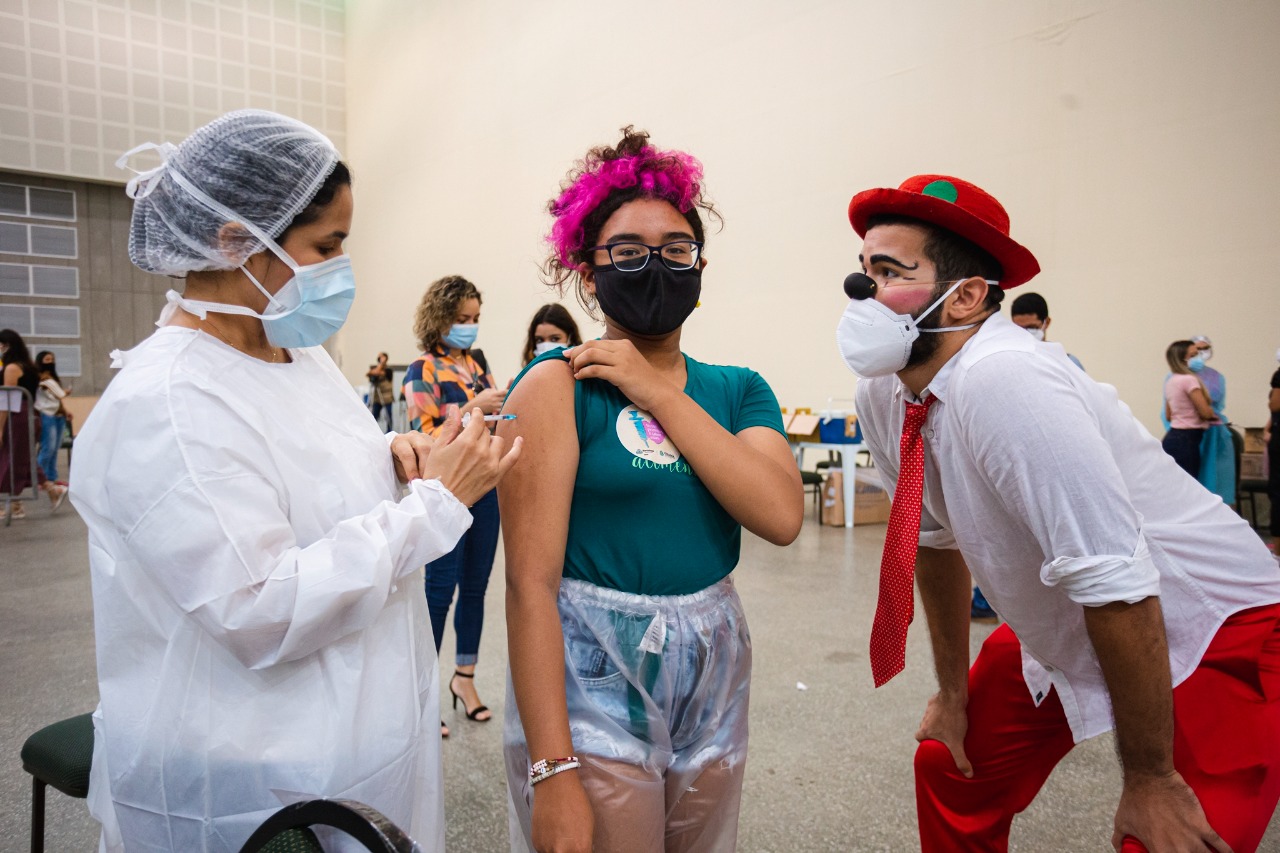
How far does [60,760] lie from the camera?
4.94 ft

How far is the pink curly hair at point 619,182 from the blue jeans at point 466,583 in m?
1.76

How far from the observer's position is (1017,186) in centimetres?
638

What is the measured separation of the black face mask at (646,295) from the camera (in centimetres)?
122

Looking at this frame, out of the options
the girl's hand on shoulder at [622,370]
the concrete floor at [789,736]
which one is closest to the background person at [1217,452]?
the concrete floor at [789,736]

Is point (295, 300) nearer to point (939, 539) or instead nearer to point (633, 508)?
point (633, 508)

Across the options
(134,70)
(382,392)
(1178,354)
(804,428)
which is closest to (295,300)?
(1178,354)

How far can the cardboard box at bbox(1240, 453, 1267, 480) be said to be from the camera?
18.3 ft

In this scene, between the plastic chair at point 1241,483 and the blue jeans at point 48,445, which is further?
the blue jeans at point 48,445

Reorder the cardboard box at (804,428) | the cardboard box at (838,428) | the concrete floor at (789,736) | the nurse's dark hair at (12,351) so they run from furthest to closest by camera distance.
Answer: the nurse's dark hair at (12,351) → the cardboard box at (804,428) → the cardboard box at (838,428) → the concrete floor at (789,736)

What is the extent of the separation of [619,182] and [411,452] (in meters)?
0.51

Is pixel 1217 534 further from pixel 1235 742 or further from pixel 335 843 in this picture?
pixel 335 843

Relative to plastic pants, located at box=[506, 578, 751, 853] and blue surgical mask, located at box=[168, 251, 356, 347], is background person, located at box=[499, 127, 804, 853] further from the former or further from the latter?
blue surgical mask, located at box=[168, 251, 356, 347]

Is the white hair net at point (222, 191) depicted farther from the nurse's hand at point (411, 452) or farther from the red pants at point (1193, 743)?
the red pants at point (1193, 743)

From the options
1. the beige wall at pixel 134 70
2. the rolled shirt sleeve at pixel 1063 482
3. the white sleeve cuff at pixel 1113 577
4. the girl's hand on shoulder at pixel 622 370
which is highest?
the beige wall at pixel 134 70
